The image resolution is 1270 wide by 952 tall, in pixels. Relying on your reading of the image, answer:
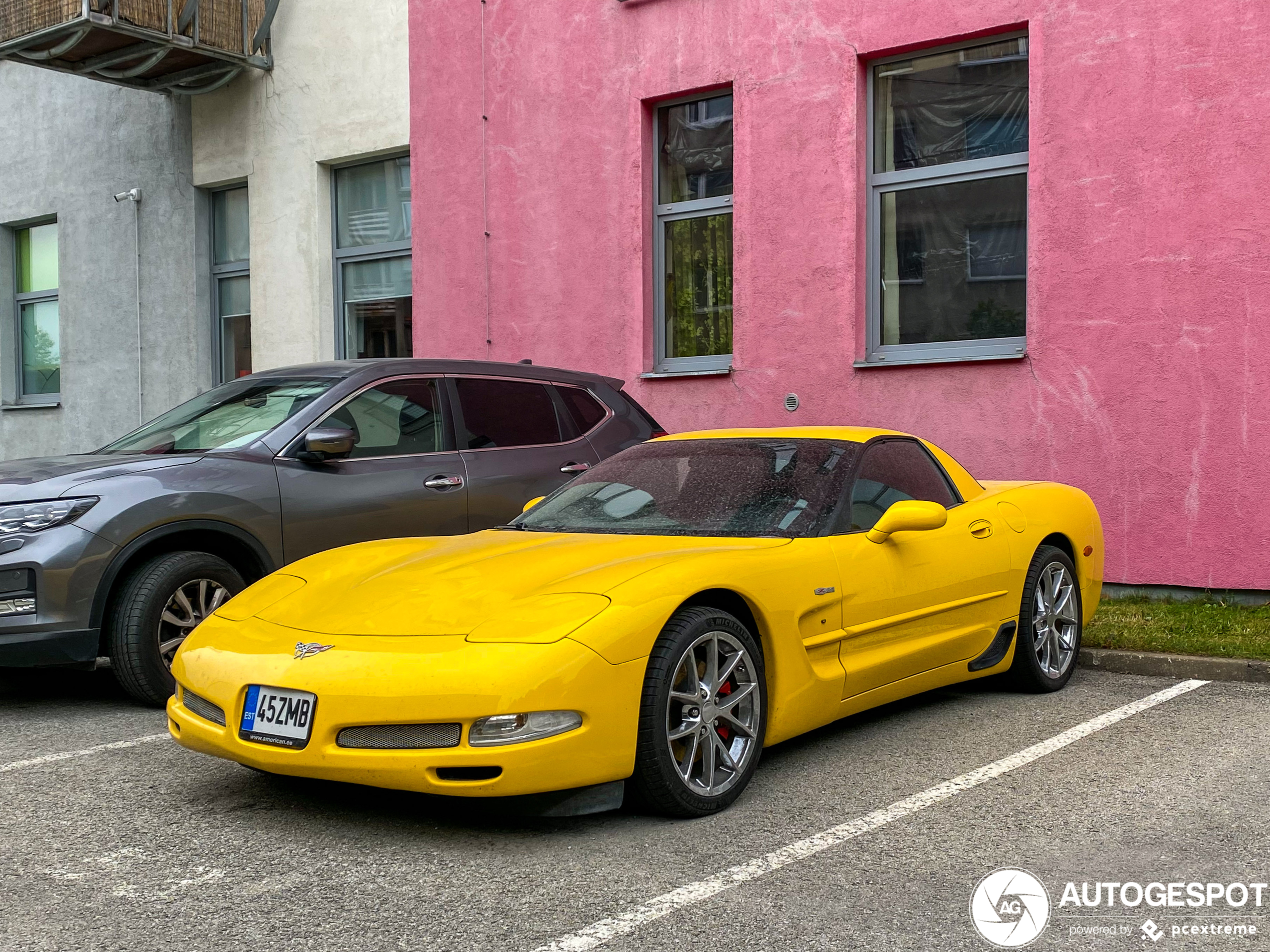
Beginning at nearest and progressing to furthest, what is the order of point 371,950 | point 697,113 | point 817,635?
point 371,950 → point 817,635 → point 697,113

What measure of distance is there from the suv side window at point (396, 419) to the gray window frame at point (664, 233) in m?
4.10

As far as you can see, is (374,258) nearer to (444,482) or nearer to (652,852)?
(444,482)

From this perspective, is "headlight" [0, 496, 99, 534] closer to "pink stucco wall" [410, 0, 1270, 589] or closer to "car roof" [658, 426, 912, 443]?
"car roof" [658, 426, 912, 443]

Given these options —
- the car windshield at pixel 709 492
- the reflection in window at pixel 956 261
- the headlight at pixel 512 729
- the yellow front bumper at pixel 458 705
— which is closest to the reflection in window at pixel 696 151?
the reflection in window at pixel 956 261

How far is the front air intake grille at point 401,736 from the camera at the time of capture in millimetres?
4039

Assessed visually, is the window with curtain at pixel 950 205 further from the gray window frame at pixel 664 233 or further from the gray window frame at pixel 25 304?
the gray window frame at pixel 25 304

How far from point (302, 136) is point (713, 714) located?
11.2 metres

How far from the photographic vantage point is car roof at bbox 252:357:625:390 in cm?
743

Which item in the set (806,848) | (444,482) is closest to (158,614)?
(444,482)

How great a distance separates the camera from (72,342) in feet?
54.4

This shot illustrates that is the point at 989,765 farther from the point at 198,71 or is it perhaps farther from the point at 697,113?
the point at 198,71

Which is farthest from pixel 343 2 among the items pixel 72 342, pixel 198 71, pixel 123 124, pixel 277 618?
pixel 277 618

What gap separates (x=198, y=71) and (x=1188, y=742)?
12456mm

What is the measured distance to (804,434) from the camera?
5906 millimetres
